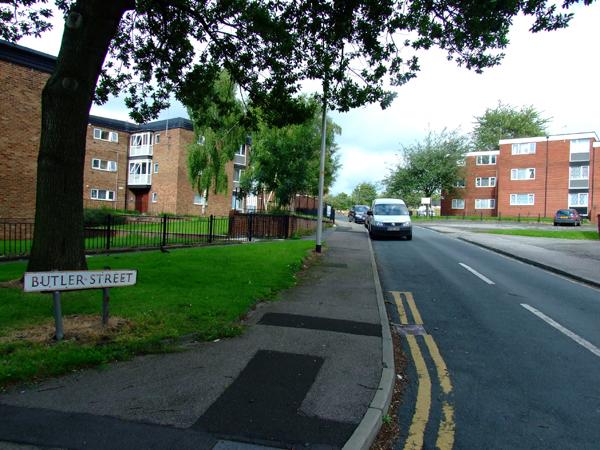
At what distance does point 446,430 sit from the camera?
371 centimetres

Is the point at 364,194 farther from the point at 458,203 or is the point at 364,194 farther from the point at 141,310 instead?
the point at 141,310

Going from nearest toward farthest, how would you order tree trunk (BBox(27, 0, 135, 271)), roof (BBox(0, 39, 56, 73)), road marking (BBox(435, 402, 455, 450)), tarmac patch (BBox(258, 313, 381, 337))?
road marking (BBox(435, 402, 455, 450)) → tarmac patch (BBox(258, 313, 381, 337)) → tree trunk (BBox(27, 0, 135, 271)) → roof (BBox(0, 39, 56, 73))

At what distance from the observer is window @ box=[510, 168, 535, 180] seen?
52.0 m

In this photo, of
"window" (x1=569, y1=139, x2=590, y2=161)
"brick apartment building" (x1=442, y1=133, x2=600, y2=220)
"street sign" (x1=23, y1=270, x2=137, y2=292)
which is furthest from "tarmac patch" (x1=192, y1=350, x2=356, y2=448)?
"window" (x1=569, y1=139, x2=590, y2=161)

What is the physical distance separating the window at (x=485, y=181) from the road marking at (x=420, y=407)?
56820mm

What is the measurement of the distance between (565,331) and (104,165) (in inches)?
1650

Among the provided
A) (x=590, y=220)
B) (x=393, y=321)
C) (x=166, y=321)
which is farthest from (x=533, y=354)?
(x=590, y=220)

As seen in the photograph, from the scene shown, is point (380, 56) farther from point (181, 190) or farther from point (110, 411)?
point (181, 190)

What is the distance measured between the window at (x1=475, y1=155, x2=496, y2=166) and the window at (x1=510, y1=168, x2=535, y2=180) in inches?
181

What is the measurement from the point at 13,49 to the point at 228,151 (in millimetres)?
17139

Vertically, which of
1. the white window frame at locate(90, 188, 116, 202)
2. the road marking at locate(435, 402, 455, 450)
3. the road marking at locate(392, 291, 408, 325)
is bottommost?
the road marking at locate(435, 402, 455, 450)

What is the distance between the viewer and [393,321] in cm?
740

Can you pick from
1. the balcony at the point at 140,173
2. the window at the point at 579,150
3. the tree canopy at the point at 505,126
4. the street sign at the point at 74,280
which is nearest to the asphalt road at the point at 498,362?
the street sign at the point at 74,280

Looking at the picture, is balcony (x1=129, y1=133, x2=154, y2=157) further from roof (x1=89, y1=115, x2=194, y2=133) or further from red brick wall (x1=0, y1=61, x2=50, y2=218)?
red brick wall (x1=0, y1=61, x2=50, y2=218)
